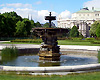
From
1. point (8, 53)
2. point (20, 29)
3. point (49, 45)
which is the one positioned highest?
point (20, 29)

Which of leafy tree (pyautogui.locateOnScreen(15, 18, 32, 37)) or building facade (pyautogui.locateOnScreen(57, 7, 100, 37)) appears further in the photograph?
building facade (pyautogui.locateOnScreen(57, 7, 100, 37))

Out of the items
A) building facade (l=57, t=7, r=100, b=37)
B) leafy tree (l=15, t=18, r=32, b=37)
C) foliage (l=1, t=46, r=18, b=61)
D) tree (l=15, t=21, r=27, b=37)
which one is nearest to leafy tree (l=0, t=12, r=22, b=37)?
tree (l=15, t=21, r=27, b=37)

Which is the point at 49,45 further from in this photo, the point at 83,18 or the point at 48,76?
the point at 83,18

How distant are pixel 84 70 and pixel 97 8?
169 meters

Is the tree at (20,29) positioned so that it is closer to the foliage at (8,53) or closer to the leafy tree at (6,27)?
the leafy tree at (6,27)

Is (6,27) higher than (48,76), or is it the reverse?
(6,27)

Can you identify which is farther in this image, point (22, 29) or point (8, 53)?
point (22, 29)

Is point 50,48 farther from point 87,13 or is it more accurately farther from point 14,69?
point 87,13

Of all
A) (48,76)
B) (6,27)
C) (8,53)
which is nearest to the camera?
(48,76)

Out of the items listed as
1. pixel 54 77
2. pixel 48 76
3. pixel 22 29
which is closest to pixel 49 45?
pixel 48 76

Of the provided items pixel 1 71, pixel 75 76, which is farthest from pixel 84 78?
pixel 1 71

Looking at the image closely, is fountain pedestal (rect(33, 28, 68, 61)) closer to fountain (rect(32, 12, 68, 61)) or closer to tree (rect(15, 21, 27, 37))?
fountain (rect(32, 12, 68, 61))

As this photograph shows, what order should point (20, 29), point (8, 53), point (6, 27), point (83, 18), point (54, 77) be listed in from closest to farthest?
point (54, 77), point (8, 53), point (6, 27), point (20, 29), point (83, 18)

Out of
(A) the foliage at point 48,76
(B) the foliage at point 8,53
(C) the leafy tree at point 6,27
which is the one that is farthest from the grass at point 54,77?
(C) the leafy tree at point 6,27
